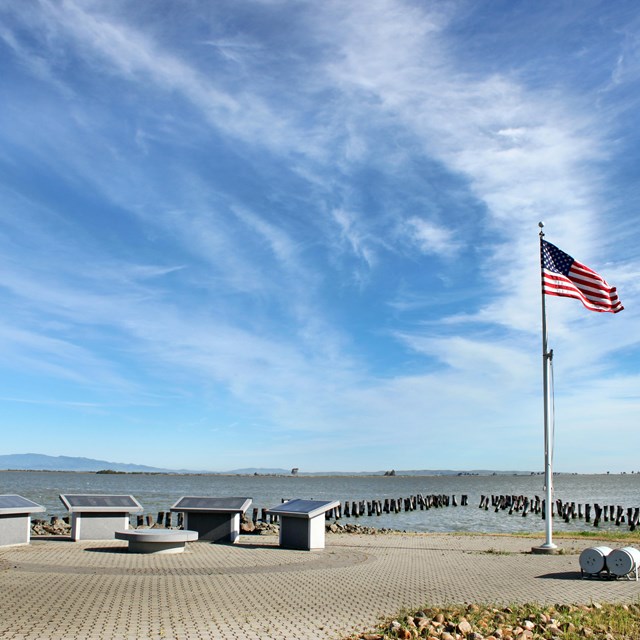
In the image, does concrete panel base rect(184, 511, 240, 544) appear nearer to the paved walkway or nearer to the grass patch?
the paved walkway

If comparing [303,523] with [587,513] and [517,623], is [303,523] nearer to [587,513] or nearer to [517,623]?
[517,623]

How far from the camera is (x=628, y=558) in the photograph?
525 inches

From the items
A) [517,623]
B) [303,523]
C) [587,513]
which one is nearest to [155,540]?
[303,523]

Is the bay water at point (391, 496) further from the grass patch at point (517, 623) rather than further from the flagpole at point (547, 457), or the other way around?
the grass patch at point (517, 623)

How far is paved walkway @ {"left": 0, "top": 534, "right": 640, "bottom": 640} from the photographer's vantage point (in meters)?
9.30

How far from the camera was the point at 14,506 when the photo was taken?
16.8 meters

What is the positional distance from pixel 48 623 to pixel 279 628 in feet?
10.1

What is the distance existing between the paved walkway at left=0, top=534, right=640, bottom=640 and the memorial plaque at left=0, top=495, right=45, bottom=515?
0.86m

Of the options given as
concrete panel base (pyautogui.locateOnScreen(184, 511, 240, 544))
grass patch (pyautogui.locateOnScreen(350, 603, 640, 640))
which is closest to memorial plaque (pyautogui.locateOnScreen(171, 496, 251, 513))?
concrete panel base (pyautogui.locateOnScreen(184, 511, 240, 544))

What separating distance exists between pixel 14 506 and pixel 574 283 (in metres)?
15.3

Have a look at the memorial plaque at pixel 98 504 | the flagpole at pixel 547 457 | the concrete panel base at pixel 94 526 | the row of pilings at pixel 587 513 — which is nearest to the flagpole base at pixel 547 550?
the flagpole at pixel 547 457

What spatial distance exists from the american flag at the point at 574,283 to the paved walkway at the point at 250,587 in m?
6.56

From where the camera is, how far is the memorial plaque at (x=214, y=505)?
61.3 feet

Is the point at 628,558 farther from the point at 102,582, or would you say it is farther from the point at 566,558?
the point at 102,582
